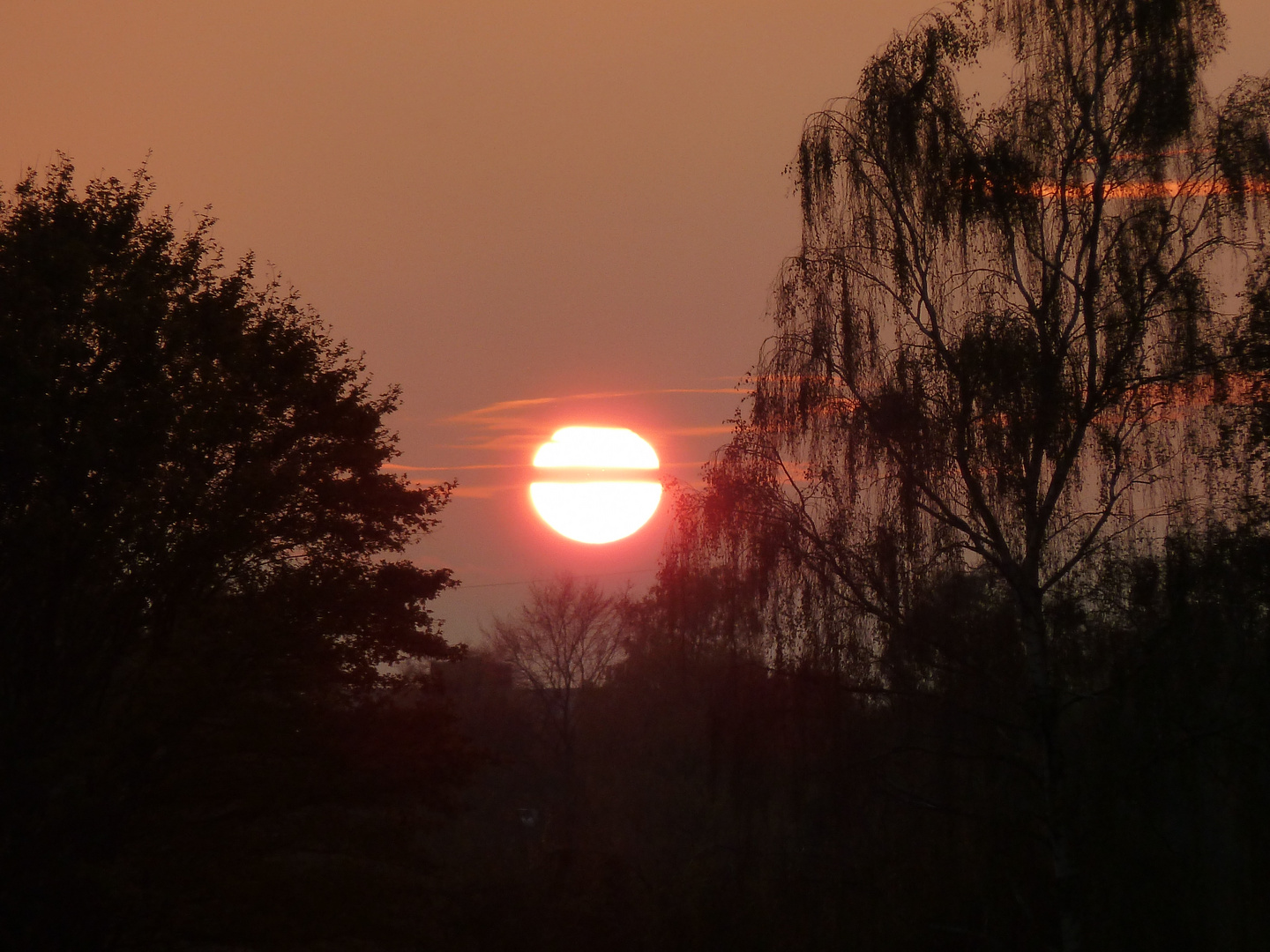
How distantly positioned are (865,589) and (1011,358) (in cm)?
290

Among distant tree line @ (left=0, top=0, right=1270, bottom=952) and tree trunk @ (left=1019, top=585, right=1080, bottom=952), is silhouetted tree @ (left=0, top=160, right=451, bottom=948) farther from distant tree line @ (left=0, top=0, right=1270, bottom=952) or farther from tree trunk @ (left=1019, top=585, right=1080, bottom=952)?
tree trunk @ (left=1019, top=585, right=1080, bottom=952)

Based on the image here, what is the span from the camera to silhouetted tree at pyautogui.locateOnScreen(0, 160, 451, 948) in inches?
630

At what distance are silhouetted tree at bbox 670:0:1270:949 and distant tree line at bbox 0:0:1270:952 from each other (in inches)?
1.8

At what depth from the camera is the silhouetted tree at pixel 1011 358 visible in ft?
41.7

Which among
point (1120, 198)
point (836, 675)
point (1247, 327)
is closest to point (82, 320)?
point (836, 675)

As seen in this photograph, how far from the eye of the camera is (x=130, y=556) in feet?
56.9

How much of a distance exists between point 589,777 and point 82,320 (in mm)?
36395

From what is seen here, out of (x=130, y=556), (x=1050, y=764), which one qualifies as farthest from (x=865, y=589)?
(x=130, y=556)

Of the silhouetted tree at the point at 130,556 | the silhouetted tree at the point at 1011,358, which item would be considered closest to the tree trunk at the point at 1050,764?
the silhouetted tree at the point at 1011,358

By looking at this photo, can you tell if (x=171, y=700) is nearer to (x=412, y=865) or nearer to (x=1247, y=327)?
(x=412, y=865)

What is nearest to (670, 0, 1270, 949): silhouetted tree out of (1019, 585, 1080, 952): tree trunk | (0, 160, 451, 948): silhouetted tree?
(1019, 585, 1080, 952): tree trunk

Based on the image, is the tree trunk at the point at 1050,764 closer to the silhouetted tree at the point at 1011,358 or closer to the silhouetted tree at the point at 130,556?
the silhouetted tree at the point at 1011,358

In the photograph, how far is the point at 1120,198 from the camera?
45.3ft

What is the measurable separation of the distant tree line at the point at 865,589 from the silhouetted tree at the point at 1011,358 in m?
0.04
